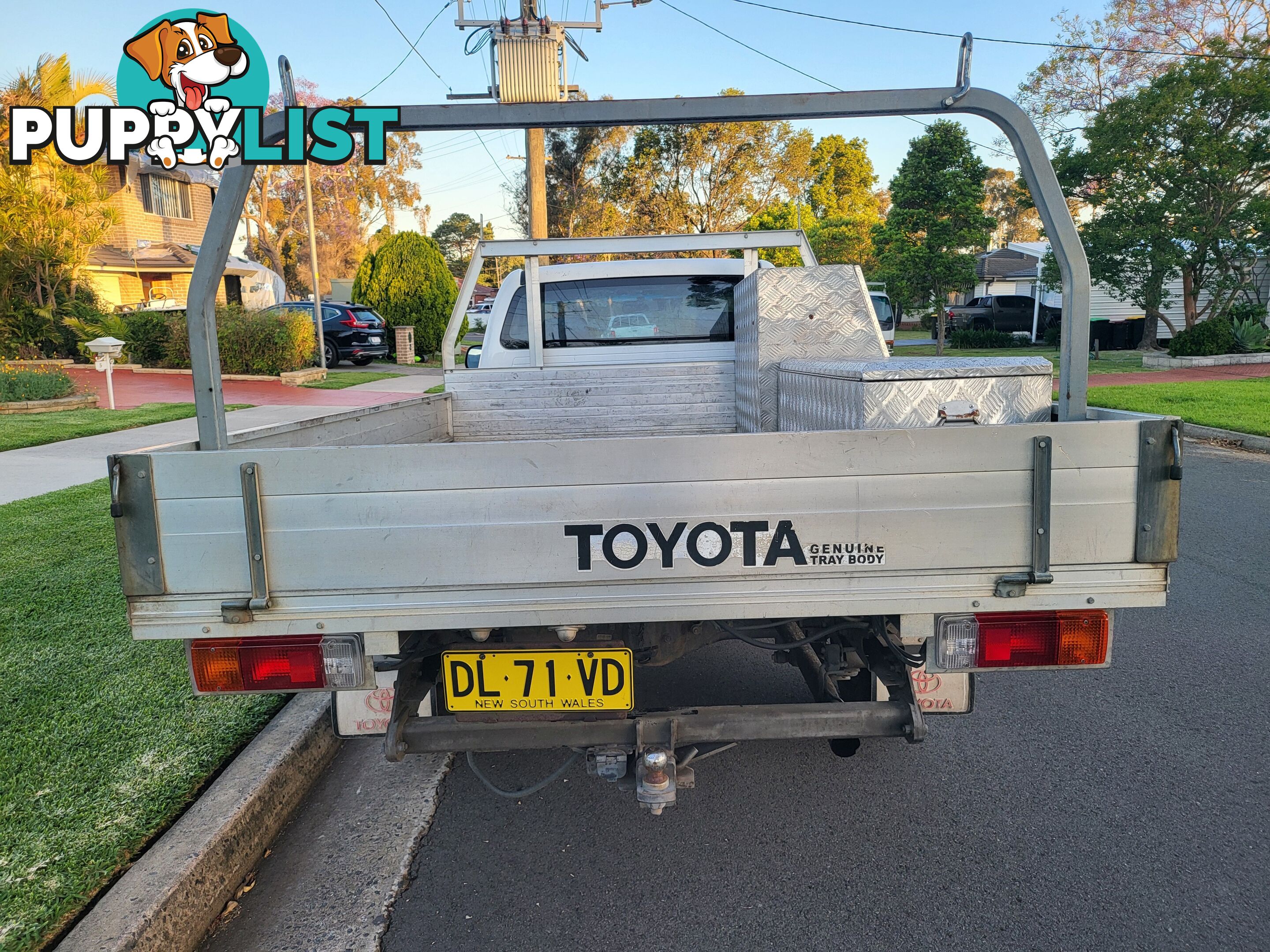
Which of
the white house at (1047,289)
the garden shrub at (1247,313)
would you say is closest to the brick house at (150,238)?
the white house at (1047,289)

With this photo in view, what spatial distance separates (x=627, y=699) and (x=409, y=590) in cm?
66

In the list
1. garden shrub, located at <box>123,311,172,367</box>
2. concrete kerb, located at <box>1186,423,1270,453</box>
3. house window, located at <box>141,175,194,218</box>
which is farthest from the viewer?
house window, located at <box>141,175,194,218</box>

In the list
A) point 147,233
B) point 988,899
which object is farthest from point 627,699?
point 147,233

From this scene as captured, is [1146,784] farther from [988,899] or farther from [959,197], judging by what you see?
[959,197]

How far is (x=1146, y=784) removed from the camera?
10.4ft

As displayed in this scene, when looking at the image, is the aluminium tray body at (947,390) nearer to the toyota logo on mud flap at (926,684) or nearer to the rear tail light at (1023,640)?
the rear tail light at (1023,640)

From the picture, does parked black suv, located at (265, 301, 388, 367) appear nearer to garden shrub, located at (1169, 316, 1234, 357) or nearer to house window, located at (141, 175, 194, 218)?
house window, located at (141, 175, 194, 218)

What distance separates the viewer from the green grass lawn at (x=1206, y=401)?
1105cm

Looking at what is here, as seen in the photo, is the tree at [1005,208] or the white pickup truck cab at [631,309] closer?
the white pickup truck cab at [631,309]

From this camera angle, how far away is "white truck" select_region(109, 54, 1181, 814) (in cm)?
218

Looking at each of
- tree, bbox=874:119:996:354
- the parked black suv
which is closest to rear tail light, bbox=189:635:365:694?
the parked black suv

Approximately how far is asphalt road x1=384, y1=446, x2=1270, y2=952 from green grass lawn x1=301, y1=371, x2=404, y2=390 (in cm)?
1588

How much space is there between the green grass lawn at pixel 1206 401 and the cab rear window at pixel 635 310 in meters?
6.39

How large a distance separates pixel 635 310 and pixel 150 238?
31055 mm
